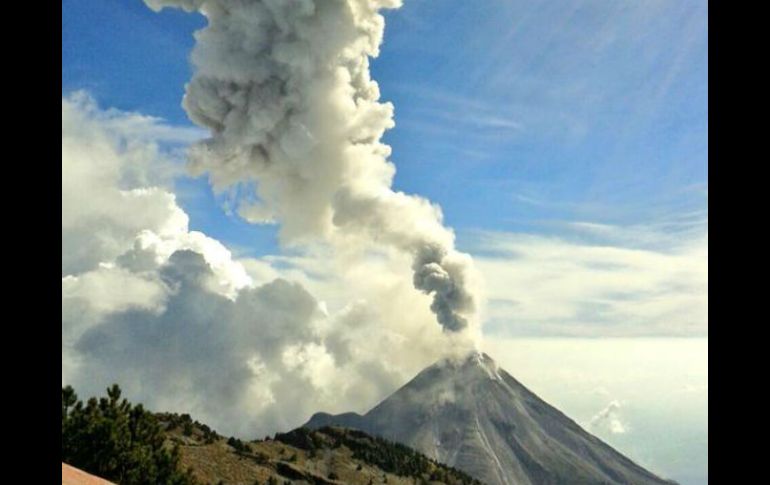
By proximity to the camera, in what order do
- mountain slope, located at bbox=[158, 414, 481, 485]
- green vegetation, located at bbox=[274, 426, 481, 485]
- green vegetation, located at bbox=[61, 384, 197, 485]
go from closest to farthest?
green vegetation, located at bbox=[61, 384, 197, 485]
mountain slope, located at bbox=[158, 414, 481, 485]
green vegetation, located at bbox=[274, 426, 481, 485]

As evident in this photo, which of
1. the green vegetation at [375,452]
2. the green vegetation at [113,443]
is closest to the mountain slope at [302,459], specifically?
the green vegetation at [375,452]

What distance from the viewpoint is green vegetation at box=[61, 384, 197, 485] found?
127ft

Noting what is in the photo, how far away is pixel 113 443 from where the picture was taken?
39.5m

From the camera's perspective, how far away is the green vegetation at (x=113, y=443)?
38.8m

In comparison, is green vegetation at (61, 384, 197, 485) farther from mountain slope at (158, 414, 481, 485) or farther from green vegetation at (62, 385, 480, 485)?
mountain slope at (158, 414, 481, 485)

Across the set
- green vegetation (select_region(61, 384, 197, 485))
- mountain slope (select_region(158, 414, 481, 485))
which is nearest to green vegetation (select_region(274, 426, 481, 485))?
mountain slope (select_region(158, 414, 481, 485))

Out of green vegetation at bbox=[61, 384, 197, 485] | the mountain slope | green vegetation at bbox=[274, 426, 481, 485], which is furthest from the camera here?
green vegetation at bbox=[274, 426, 481, 485]
